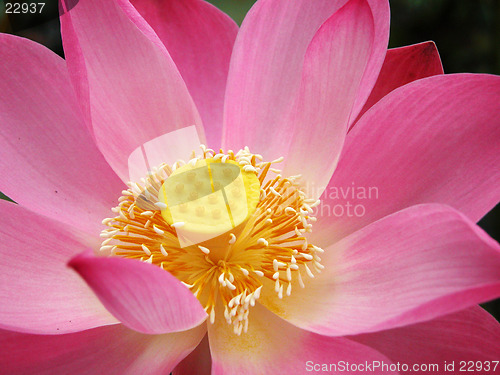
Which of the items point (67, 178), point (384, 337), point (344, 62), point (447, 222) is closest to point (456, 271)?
point (447, 222)

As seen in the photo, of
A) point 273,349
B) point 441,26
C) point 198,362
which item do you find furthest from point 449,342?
point 441,26

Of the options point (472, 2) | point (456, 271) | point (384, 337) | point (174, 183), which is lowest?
point (384, 337)

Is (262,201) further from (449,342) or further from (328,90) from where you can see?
(449,342)

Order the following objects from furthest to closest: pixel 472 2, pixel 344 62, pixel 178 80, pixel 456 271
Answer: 1. pixel 472 2
2. pixel 178 80
3. pixel 344 62
4. pixel 456 271

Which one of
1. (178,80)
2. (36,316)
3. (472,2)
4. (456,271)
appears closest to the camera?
(456,271)

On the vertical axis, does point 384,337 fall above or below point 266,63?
below

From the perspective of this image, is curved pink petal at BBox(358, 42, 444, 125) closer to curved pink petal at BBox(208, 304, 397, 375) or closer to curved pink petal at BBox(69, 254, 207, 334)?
curved pink petal at BBox(208, 304, 397, 375)

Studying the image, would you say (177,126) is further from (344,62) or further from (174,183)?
(344,62)

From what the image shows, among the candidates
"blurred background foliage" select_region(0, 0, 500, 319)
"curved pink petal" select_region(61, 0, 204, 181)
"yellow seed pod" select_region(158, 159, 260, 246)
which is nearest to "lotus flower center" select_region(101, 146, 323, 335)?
"yellow seed pod" select_region(158, 159, 260, 246)

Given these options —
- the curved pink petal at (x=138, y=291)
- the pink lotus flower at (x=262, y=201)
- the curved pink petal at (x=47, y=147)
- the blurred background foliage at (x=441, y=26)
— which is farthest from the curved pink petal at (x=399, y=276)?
the blurred background foliage at (x=441, y=26)
